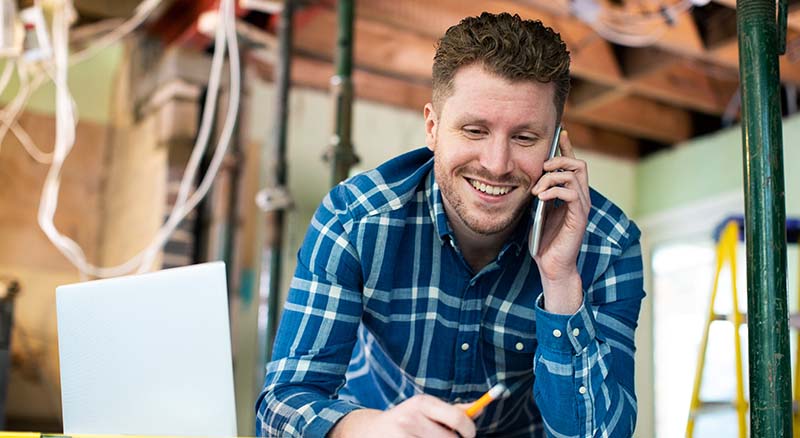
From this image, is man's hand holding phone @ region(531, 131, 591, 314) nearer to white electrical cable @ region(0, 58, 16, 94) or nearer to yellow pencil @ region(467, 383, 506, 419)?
yellow pencil @ region(467, 383, 506, 419)

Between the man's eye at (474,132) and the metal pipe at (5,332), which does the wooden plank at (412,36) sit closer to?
the metal pipe at (5,332)

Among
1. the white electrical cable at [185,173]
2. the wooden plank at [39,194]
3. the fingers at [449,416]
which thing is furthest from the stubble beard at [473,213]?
the wooden plank at [39,194]

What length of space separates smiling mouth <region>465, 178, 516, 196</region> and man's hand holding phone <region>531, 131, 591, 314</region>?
4 centimetres

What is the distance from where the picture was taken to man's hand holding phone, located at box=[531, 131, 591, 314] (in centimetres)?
121

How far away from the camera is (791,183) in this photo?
3896 millimetres

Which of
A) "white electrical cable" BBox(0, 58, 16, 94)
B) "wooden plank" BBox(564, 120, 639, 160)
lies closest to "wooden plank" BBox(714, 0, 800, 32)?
"wooden plank" BBox(564, 120, 639, 160)

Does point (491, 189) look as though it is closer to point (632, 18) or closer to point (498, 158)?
point (498, 158)

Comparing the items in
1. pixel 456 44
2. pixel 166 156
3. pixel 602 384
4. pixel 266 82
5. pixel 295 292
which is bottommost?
pixel 602 384

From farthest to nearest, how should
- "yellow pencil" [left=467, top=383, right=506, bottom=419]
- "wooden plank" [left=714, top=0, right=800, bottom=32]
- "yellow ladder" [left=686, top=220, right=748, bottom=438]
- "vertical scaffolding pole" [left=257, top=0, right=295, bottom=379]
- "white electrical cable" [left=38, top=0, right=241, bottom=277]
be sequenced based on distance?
1. "white electrical cable" [left=38, top=0, right=241, bottom=277]
2. "wooden plank" [left=714, top=0, right=800, bottom=32]
3. "vertical scaffolding pole" [left=257, top=0, right=295, bottom=379]
4. "yellow ladder" [left=686, top=220, right=748, bottom=438]
5. "yellow pencil" [left=467, top=383, right=506, bottom=419]

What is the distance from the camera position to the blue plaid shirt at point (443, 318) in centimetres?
121

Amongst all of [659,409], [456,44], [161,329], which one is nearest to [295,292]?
[161,329]

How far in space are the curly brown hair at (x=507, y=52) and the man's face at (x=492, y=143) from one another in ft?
0.04

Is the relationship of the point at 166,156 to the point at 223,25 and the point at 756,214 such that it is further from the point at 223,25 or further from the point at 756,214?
the point at 756,214

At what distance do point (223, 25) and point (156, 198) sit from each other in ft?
2.25
